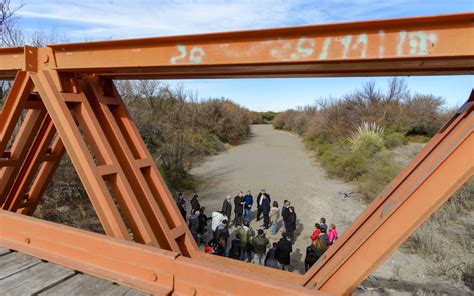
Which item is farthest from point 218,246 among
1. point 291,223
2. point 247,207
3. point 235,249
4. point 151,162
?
point 151,162

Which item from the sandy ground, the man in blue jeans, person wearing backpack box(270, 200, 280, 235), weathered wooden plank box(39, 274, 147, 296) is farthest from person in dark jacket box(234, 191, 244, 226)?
weathered wooden plank box(39, 274, 147, 296)

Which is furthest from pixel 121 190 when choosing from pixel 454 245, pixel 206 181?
pixel 206 181

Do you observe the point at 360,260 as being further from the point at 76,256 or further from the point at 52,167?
the point at 52,167

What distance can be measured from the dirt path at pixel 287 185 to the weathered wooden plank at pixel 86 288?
22.6ft

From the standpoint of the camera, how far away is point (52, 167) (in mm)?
3627

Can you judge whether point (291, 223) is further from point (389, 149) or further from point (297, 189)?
point (389, 149)

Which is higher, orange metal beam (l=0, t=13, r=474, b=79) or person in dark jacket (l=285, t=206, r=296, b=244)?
orange metal beam (l=0, t=13, r=474, b=79)

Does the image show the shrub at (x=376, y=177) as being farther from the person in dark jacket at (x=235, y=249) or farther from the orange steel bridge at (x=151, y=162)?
the orange steel bridge at (x=151, y=162)

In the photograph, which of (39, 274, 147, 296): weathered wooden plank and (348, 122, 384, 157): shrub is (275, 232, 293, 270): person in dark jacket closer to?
(39, 274, 147, 296): weathered wooden plank

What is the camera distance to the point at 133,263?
1893mm

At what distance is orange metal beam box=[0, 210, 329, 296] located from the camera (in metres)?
1.64

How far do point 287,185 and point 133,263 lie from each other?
15.6 meters

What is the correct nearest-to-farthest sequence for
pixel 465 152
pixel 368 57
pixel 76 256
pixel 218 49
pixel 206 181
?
pixel 465 152, pixel 368 57, pixel 218 49, pixel 76 256, pixel 206 181

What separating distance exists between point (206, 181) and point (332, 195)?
732cm
